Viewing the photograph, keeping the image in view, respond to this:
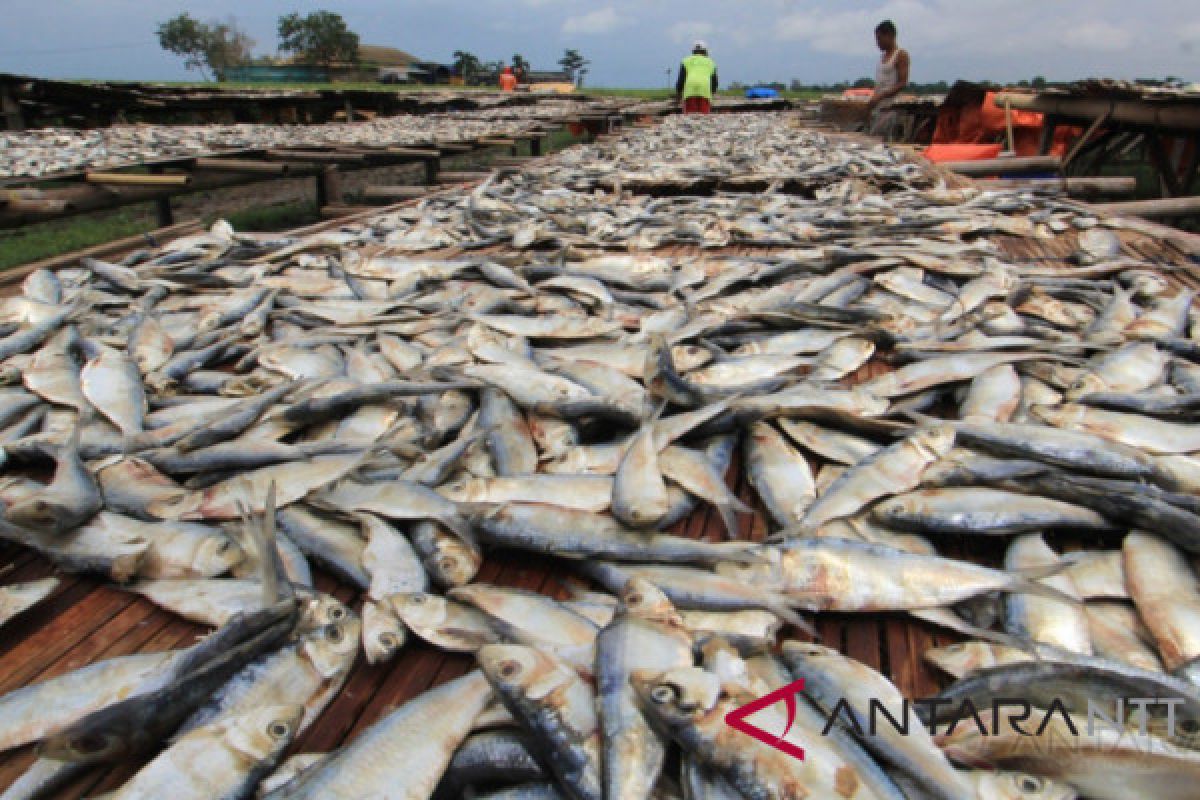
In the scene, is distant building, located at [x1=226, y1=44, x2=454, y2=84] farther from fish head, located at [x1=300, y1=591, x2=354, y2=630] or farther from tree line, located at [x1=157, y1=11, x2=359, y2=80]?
fish head, located at [x1=300, y1=591, x2=354, y2=630]

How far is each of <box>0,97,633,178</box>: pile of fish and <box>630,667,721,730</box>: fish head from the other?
30.3 feet

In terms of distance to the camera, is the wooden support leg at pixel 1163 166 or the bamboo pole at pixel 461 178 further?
the wooden support leg at pixel 1163 166

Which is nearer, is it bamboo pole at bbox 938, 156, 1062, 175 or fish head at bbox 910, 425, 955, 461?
fish head at bbox 910, 425, 955, 461

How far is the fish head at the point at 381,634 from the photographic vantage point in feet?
6.14

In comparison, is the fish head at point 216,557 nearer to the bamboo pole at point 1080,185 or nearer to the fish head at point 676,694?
the fish head at point 676,694

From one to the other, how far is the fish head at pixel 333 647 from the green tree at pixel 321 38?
3822 inches

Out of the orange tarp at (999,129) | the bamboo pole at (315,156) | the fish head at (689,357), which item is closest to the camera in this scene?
the fish head at (689,357)

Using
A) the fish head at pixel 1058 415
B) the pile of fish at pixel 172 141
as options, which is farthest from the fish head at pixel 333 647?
the pile of fish at pixel 172 141

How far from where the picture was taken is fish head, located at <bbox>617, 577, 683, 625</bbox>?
1844 millimetres

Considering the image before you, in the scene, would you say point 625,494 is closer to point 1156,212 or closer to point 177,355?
point 177,355

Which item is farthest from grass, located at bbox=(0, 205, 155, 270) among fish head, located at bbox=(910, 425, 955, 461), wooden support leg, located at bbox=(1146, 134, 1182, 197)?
wooden support leg, located at bbox=(1146, 134, 1182, 197)

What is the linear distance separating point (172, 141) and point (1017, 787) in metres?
16.1

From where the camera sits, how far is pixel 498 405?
2.97 m

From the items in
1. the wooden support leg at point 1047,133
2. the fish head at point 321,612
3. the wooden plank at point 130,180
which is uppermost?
the wooden support leg at point 1047,133
